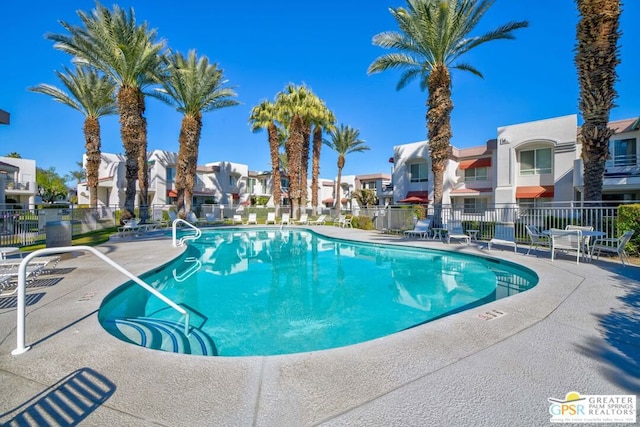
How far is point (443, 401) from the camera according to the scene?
2.37 metres

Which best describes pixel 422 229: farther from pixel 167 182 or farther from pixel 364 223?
pixel 167 182

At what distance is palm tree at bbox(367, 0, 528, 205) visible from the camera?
13.8 metres

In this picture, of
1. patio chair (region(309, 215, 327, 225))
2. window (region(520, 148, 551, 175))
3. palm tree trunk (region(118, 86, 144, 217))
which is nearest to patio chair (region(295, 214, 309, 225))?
patio chair (region(309, 215, 327, 225))

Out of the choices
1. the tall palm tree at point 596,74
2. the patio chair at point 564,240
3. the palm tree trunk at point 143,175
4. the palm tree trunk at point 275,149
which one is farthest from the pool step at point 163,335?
the palm tree trunk at point 275,149

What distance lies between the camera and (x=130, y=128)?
17.8 m

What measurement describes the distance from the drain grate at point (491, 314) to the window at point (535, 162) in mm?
23412

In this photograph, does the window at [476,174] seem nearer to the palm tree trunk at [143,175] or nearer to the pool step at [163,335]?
the palm tree trunk at [143,175]

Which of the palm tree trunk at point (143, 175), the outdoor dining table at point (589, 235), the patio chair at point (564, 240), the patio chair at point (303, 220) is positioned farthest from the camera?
the patio chair at point (303, 220)

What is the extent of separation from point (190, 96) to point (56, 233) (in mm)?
16497

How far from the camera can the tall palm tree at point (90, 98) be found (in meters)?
21.7

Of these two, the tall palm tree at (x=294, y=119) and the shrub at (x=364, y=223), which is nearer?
the shrub at (x=364, y=223)

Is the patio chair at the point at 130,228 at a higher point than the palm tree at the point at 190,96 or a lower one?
lower

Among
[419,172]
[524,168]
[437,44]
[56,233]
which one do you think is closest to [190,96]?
[56,233]
